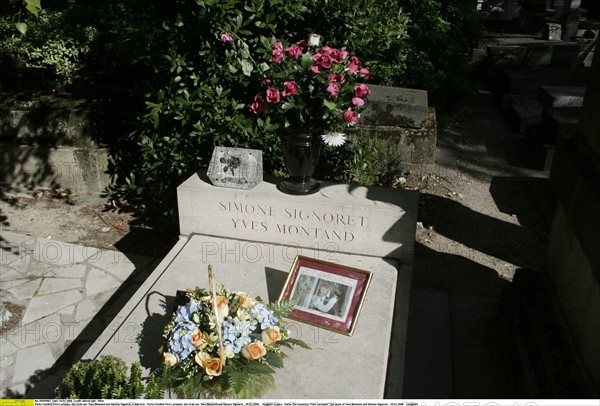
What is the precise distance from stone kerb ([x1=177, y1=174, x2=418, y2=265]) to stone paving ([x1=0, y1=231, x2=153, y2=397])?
1.06 metres

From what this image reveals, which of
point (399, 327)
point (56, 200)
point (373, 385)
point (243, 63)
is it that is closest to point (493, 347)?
point (399, 327)

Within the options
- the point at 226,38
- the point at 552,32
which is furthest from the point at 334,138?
the point at 552,32

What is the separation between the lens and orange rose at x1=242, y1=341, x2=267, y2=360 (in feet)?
8.89

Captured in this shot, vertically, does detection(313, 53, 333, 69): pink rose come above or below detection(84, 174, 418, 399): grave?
above

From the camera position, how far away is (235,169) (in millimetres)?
4180

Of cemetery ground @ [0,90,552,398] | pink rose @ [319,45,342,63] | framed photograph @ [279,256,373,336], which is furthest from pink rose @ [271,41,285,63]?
cemetery ground @ [0,90,552,398]

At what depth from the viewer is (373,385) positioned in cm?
284

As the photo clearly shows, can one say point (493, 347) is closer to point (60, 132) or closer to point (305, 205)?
point (305, 205)

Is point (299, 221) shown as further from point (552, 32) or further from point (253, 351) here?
point (552, 32)

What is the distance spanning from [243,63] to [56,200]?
3.12 m

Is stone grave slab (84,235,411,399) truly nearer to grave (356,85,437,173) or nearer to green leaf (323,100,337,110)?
green leaf (323,100,337,110)

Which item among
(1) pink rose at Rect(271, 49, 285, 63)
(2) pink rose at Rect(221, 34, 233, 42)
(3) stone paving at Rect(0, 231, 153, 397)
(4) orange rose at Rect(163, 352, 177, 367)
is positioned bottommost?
(3) stone paving at Rect(0, 231, 153, 397)

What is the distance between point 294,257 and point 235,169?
829 mm

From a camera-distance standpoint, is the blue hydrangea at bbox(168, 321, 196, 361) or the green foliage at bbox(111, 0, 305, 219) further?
the green foliage at bbox(111, 0, 305, 219)
